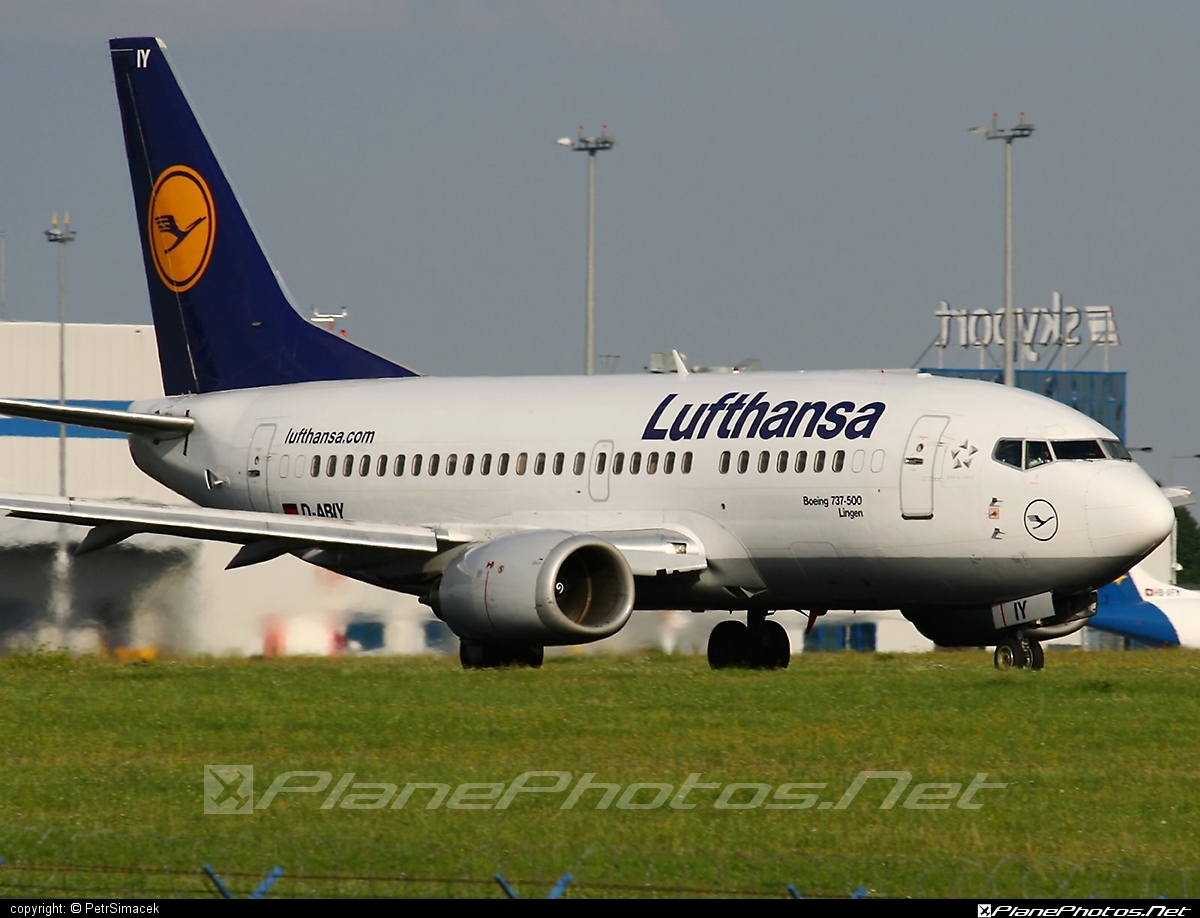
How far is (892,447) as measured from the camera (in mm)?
24266

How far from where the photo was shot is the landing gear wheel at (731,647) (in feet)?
90.2

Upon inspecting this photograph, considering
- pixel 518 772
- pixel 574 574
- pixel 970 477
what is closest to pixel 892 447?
pixel 970 477

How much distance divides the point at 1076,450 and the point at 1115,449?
691 millimetres

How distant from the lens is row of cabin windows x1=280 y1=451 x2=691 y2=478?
26547mm

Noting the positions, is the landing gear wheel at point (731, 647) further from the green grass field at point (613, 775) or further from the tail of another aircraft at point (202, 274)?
the tail of another aircraft at point (202, 274)

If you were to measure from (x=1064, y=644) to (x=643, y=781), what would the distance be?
37708 millimetres

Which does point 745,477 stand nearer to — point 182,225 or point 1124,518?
point 1124,518

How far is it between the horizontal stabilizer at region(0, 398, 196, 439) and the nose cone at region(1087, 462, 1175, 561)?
12.9 metres

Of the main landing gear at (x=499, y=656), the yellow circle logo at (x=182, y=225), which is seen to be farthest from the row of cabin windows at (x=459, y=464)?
the yellow circle logo at (x=182, y=225)

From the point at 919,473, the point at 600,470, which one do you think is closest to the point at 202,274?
the point at 600,470

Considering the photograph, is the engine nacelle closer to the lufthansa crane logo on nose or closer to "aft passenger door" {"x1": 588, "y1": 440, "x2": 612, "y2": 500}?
"aft passenger door" {"x1": 588, "y1": 440, "x2": 612, "y2": 500}

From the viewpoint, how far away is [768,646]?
2758 cm

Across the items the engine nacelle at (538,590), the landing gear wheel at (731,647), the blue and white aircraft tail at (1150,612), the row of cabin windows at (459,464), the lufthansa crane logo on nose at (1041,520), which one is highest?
the row of cabin windows at (459,464)

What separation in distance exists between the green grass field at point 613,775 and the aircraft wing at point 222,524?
2215mm
